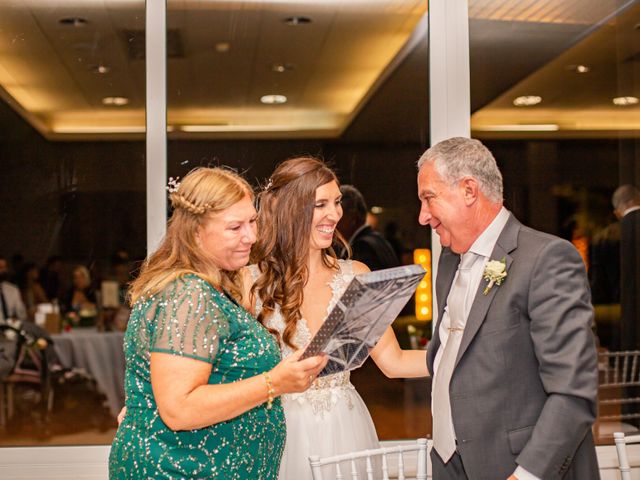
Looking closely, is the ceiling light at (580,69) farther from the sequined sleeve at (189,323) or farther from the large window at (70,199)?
the sequined sleeve at (189,323)

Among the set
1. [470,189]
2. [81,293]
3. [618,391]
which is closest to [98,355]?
[81,293]

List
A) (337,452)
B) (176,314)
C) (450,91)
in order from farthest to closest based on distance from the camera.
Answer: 1. (450,91)
2. (337,452)
3. (176,314)

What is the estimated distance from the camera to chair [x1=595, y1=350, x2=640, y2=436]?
369 cm

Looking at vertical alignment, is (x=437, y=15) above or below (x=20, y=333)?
above

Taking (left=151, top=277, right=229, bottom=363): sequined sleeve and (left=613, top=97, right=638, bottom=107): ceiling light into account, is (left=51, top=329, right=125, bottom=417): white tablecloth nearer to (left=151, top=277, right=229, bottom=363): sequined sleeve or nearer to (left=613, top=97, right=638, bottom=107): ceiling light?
(left=151, top=277, right=229, bottom=363): sequined sleeve

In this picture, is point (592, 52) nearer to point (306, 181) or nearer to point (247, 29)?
point (247, 29)

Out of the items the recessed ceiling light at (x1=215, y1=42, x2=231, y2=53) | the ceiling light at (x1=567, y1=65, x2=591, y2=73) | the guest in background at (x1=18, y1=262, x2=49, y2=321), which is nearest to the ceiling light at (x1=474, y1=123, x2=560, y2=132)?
the ceiling light at (x1=567, y1=65, x2=591, y2=73)

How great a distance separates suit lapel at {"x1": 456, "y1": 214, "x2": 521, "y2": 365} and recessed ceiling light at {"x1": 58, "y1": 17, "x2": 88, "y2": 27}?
8.06 ft

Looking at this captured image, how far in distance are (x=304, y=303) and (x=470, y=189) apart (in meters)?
0.90

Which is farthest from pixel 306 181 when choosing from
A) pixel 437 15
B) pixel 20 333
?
pixel 20 333

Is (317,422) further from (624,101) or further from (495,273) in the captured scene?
(624,101)

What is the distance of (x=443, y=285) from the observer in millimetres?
2191

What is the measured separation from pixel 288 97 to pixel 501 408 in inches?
100

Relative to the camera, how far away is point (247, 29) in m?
3.86
